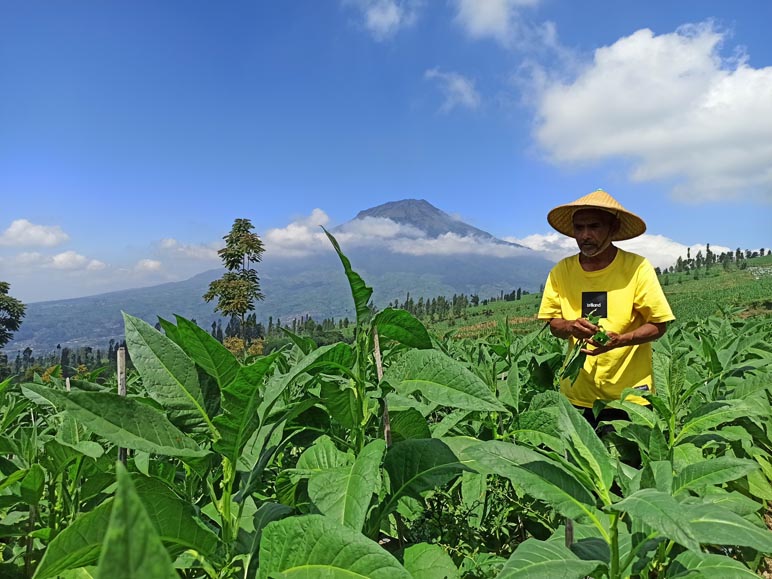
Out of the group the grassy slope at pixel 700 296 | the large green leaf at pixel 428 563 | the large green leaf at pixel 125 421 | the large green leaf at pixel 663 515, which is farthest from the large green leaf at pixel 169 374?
the grassy slope at pixel 700 296

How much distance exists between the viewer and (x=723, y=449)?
3.08 metres

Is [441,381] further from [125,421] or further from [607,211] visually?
[607,211]

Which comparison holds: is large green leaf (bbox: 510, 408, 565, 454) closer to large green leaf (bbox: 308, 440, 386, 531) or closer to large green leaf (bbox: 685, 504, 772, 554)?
large green leaf (bbox: 685, 504, 772, 554)

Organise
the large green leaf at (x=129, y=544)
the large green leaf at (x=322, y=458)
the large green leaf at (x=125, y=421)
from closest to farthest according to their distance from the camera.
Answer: the large green leaf at (x=129, y=544), the large green leaf at (x=125, y=421), the large green leaf at (x=322, y=458)

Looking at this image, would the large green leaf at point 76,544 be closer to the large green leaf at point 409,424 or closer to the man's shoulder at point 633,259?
the large green leaf at point 409,424

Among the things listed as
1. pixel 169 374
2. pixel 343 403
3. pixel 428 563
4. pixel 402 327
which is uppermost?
pixel 402 327

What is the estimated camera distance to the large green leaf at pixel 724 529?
3.59ft

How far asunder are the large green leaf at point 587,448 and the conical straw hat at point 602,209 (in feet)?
9.19

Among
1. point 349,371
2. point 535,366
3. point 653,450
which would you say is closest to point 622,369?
point 535,366

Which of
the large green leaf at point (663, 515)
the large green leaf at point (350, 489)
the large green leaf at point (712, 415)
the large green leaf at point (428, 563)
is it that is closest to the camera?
the large green leaf at point (663, 515)

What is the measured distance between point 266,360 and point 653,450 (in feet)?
4.27

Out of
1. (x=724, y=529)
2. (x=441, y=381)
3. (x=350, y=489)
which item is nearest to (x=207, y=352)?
(x=350, y=489)

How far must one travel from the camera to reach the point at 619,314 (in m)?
3.83

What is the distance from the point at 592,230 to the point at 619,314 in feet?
2.22
